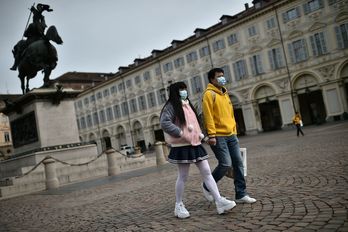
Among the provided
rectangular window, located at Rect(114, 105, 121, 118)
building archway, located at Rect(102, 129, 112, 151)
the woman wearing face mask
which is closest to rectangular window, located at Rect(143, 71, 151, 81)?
rectangular window, located at Rect(114, 105, 121, 118)

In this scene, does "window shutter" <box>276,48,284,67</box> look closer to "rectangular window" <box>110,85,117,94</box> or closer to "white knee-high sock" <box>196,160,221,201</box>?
"rectangular window" <box>110,85,117,94</box>

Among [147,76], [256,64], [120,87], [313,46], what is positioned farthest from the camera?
[120,87]

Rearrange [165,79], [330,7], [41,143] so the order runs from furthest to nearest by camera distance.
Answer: [165,79]
[330,7]
[41,143]

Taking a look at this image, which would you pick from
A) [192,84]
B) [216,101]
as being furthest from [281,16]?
[216,101]

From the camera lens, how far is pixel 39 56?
14.1 meters

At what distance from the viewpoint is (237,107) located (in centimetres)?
3894

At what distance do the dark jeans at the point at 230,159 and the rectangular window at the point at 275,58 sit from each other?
3159 centimetres

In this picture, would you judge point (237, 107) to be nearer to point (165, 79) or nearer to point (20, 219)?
point (165, 79)

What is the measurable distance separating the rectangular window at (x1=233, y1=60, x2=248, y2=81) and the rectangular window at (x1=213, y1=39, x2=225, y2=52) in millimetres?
2757

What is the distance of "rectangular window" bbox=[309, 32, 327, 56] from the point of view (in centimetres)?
3142

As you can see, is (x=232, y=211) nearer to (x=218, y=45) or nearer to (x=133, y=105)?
(x=218, y=45)

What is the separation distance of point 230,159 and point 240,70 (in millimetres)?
34301

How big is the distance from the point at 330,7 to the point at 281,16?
15.4 feet

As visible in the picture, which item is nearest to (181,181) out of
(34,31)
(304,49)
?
(34,31)
